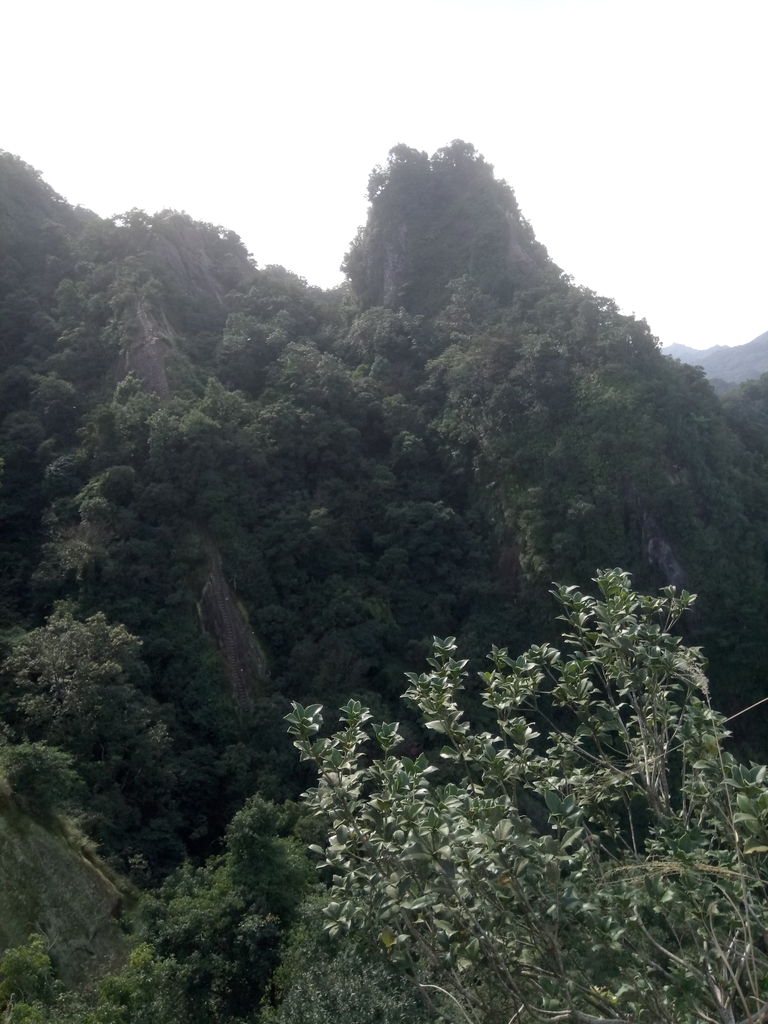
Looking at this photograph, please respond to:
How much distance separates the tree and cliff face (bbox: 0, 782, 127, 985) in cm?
745

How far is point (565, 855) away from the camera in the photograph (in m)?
2.93

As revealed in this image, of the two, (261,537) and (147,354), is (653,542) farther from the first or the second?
(147,354)

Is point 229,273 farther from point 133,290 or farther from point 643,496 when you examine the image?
point 643,496

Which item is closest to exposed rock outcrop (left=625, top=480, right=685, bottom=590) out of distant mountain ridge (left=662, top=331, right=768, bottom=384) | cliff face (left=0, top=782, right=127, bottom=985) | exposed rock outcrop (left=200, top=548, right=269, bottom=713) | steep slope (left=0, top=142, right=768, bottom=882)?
steep slope (left=0, top=142, right=768, bottom=882)

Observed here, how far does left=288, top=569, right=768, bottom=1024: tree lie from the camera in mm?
2762

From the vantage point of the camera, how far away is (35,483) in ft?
60.6

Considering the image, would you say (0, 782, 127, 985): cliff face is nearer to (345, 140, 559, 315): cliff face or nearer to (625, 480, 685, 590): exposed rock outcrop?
(625, 480, 685, 590): exposed rock outcrop

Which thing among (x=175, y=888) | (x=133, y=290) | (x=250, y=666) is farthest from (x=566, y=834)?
(x=133, y=290)

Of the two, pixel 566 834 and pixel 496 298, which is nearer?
pixel 566 834

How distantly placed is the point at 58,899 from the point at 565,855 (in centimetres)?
914

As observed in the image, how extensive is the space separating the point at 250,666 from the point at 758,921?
1491 centimetres

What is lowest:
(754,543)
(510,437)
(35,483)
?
(754,543)

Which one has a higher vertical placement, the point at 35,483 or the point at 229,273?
the point at 229,273

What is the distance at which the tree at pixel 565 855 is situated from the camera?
2762mm
